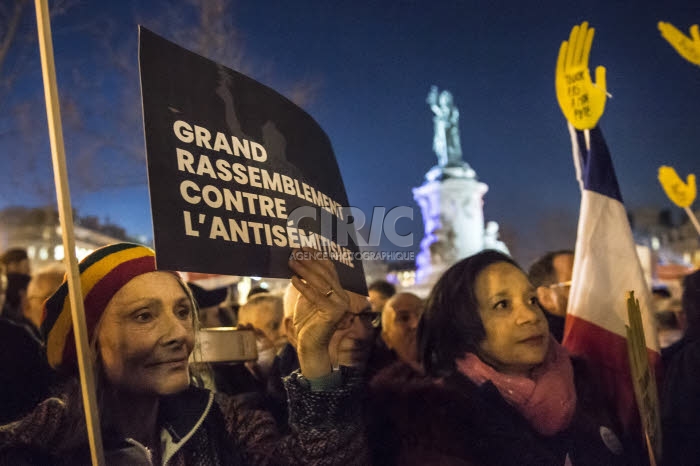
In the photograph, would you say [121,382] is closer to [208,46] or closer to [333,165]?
[333,165]

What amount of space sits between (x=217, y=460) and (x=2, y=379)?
31.0 inches

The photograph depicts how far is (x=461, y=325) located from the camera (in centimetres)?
225

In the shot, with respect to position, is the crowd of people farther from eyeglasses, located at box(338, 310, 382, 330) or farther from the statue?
the statue

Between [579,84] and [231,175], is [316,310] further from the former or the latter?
[579,84]

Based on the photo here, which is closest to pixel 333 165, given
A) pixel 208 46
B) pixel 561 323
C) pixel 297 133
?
pixel 297 133

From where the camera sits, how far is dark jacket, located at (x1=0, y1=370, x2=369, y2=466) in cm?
160

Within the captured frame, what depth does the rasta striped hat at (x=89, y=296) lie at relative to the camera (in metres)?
1.73

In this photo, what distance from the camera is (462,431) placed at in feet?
6.59

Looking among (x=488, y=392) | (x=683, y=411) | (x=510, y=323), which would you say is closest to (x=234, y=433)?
(x=488, y=392)

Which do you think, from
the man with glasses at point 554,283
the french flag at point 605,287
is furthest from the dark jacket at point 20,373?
the man with glasses at point 554,283

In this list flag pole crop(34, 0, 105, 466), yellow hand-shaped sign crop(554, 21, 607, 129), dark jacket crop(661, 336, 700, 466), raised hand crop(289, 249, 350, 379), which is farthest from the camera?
yellow hand-shaped sign crop(554, 21, 607, 129)

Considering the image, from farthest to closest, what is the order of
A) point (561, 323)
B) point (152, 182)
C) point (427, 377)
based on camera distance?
point (561, 323) → point (427, 377) → point (152, 182)

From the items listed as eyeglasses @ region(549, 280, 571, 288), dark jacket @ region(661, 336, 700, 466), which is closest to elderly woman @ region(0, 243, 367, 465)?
dark jacket @ region(661, 336, 700, 466)

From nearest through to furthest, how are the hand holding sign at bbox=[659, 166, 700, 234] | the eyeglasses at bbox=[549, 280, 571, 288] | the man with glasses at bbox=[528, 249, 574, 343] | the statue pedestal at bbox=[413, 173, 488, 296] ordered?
the man with glasses at bbox=[528, 249, 574, 343], the eyeglasses at bbox=[549, 280, 571, 288], the hand holding sign at bbox=[659, 166, 700, 234], the statue pedestal at bbox=[413, 173, 488, 296]
